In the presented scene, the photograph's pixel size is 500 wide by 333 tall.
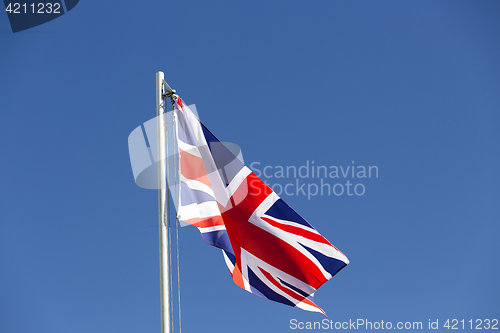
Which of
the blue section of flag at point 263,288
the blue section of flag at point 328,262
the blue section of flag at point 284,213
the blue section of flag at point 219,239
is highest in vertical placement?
the blue section of flag at point 284,213

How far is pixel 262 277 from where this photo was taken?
7879 millimetres

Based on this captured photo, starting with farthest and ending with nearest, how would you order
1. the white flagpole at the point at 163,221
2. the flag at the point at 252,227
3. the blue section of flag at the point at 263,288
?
the blue section of flag at the point at 263,288, the flag at the point at 252,227, the white flagpole at the point at 163,221

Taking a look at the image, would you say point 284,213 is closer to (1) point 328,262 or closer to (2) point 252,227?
(2) point 252,227

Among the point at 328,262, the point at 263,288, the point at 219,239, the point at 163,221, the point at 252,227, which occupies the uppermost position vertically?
the point at 163,221

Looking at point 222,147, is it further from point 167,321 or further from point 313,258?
point 167,321

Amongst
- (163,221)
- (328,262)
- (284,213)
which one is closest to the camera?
(163,221)

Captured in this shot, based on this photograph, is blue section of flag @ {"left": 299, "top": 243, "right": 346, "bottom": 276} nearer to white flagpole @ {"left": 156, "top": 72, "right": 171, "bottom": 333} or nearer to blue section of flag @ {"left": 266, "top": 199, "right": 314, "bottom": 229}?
blue section of flag @ {"left": 266, "top": 199, "right": 314, "bottom": 229}

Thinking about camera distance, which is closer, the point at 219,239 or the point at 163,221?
the point at 163,221

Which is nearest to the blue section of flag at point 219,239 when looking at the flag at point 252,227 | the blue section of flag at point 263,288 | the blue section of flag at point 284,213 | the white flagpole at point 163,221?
the flag at point 252,227

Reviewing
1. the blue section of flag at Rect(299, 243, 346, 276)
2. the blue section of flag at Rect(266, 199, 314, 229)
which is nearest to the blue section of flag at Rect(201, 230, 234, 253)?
the blue section of flag at Rect(266, 199, 314, 229)

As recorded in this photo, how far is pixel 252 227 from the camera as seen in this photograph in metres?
7.85

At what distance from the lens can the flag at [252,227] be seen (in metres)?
7.74

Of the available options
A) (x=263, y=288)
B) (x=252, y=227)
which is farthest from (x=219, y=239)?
(x=263, y=288)

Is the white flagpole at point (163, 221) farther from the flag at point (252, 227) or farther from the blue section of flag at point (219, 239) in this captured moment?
the blue section of flag at point (219, 239)
